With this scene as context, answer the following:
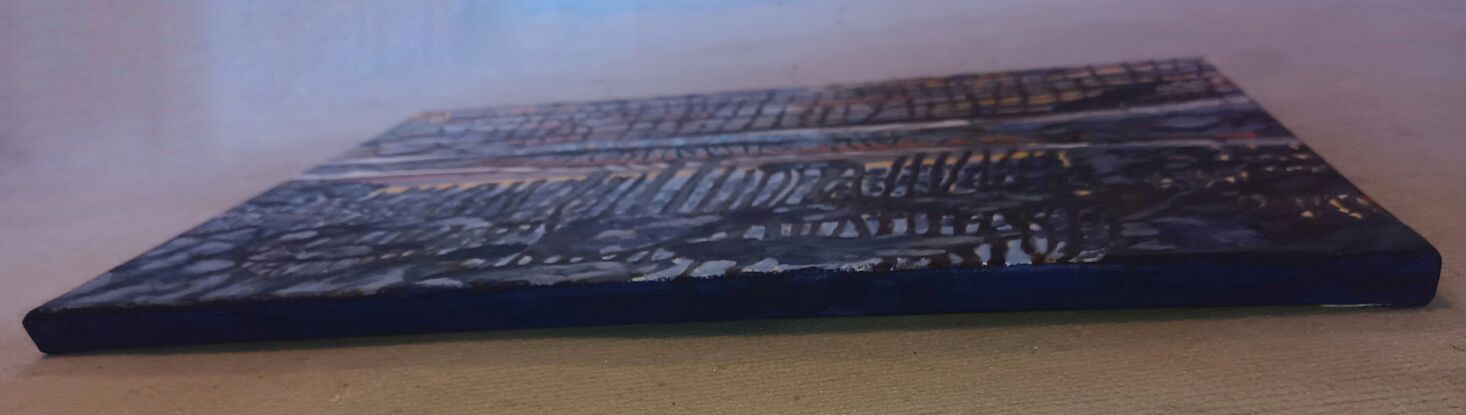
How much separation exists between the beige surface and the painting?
0.03 m

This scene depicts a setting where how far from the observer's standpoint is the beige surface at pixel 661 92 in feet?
2.45

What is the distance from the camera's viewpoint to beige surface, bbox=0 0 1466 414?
0.75 meters

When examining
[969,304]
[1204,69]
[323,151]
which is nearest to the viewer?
[969,304]

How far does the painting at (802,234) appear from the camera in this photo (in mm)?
794

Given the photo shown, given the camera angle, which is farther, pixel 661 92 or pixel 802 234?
pixel 661 92

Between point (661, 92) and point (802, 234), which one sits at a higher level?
point (802, 234)

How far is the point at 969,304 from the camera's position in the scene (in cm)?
82

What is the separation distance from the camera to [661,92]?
2137mm

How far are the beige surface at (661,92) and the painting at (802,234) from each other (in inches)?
1.2

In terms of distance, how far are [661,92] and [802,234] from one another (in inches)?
50.0

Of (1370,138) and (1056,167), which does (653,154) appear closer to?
(1056,167)

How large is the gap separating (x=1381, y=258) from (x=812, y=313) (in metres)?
Result: 0.44

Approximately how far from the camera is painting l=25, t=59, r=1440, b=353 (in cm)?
79

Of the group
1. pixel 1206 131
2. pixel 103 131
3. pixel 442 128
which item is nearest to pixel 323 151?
pixel 442 128
